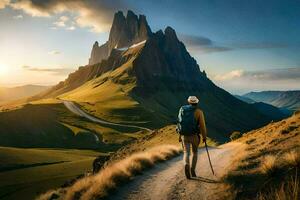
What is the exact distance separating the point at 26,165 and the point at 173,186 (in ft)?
226

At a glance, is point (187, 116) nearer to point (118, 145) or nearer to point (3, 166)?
point (3, 166)

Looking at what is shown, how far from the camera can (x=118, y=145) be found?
13375 centimetres

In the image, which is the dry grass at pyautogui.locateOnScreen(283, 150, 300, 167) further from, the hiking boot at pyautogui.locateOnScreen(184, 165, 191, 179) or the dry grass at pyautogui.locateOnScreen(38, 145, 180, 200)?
the dry grass at pyautogui.locateOnScreen(38, 145, 180, 200)

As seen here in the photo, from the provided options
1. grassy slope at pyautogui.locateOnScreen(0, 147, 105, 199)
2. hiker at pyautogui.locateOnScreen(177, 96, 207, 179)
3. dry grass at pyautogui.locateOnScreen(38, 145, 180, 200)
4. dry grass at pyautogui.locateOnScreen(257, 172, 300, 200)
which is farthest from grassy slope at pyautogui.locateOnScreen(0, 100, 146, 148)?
dry grass at pyautogui.locateOnScreen(257, 172, 300, 200)

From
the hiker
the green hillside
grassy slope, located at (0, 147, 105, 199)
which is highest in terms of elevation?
the hiker

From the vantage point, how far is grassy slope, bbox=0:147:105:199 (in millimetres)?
53316

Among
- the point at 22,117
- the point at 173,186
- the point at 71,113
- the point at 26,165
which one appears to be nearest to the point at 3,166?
the point at 26,165

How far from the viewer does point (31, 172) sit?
224ft

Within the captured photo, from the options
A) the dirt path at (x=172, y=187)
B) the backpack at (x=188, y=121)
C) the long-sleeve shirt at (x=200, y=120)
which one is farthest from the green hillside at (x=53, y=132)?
the long-sleeve shirt at (x=200, y=120)

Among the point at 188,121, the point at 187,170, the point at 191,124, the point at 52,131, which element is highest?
the point at 188,121

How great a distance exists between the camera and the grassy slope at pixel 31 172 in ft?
175

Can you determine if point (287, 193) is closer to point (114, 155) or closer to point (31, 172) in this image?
point (114, 155)

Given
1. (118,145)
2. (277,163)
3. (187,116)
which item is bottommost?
(118,145)

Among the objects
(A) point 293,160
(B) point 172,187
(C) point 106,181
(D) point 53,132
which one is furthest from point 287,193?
(D) point 53,132
